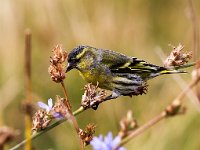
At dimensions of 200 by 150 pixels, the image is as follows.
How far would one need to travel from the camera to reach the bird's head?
7.44 ft

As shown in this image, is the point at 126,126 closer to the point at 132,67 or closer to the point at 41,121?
the point at 41,121

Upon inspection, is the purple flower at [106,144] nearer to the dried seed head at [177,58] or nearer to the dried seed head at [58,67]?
the dried seed head at [58,67]

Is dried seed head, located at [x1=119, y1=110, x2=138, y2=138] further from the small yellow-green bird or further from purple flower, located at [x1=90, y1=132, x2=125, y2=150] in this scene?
the small yellow-green bird

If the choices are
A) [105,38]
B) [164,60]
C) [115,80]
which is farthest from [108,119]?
[164,60]

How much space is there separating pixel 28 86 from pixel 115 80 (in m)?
1.21

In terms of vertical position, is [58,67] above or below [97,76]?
below

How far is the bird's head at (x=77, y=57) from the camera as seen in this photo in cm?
227

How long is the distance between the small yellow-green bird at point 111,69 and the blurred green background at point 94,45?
1276 mm

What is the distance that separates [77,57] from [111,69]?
0.81 feet

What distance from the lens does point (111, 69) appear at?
8.27 ft

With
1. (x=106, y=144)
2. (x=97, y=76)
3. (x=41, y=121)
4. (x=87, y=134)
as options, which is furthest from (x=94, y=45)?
(x=106, y=144)

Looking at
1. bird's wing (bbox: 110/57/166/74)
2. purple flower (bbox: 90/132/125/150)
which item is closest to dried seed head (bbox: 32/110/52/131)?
purple flower (bbox: 90/132/125/150)

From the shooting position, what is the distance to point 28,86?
4.06 feet

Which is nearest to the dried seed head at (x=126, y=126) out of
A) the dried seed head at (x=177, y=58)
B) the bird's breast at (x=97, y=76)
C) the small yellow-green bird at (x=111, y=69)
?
the dried seed head at (x=177, y=58)
